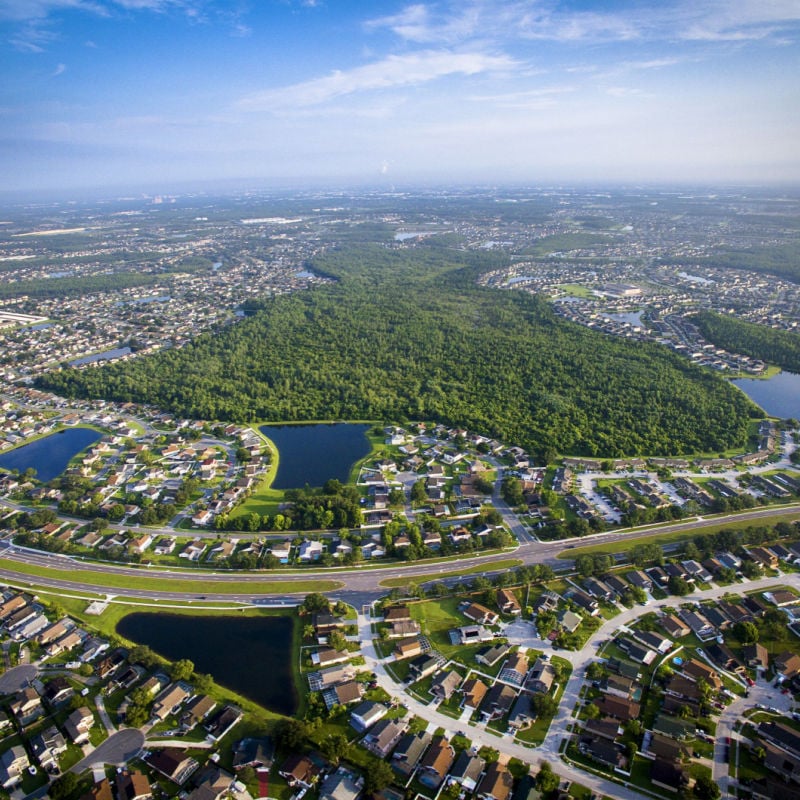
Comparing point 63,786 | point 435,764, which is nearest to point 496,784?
point 435,764

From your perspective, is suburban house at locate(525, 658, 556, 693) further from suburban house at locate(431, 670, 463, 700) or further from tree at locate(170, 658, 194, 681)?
tree at locate(170, 658, 194, 681)

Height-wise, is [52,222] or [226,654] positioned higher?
[52,222]

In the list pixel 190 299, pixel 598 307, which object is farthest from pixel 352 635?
pixel 190 299

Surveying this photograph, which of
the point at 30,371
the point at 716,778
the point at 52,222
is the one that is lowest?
the point at 716,778

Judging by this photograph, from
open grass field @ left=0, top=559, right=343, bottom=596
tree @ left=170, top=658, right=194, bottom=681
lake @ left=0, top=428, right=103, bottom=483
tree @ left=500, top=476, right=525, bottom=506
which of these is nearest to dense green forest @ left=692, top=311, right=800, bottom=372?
tree @ left=500, top=476, right=525, bottom=506

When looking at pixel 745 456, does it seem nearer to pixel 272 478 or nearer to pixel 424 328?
pixel 272 478

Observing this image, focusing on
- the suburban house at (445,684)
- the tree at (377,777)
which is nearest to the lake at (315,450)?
the suburban house at (445,684)

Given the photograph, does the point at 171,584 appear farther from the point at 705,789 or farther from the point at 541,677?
the point at 705,789
